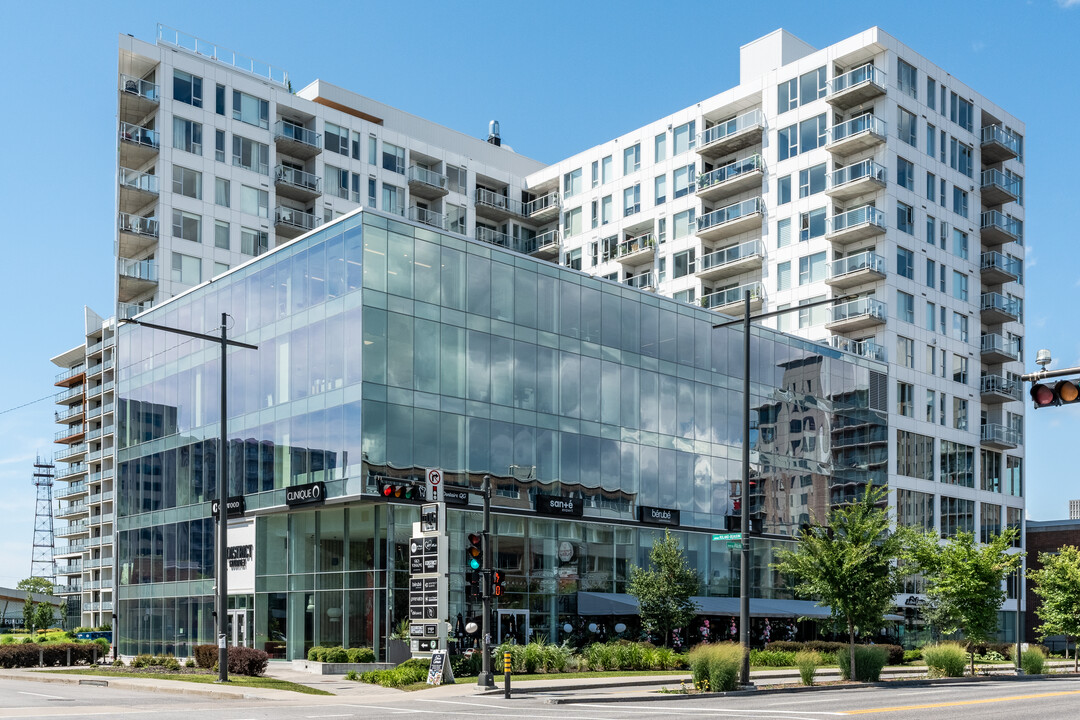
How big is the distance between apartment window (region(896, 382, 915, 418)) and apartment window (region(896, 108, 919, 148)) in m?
15.3

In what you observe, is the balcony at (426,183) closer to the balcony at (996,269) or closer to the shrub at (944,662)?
the balcony at (996,269)

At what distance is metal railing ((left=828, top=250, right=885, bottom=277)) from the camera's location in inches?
2598

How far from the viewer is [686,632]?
51.0 meters

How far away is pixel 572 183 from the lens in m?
83.9

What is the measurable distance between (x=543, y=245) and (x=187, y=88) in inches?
1184

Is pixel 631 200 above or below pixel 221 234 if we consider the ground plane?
above

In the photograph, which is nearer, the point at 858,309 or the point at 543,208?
the point at 858,309

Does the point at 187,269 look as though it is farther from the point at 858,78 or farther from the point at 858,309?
the point at 858,78

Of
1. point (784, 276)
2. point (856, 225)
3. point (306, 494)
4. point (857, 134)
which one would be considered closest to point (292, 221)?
point (306, 494)

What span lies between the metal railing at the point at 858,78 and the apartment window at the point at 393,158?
28.8 m

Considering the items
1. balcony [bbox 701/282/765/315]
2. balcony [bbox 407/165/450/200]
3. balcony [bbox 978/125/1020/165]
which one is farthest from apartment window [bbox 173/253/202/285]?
balcony [bbox 978/125/1020/165]

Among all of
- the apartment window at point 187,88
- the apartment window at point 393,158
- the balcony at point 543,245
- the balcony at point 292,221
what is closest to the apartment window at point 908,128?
the balcony at point 543,245

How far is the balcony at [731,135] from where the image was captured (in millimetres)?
72188

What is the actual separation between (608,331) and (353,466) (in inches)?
605
